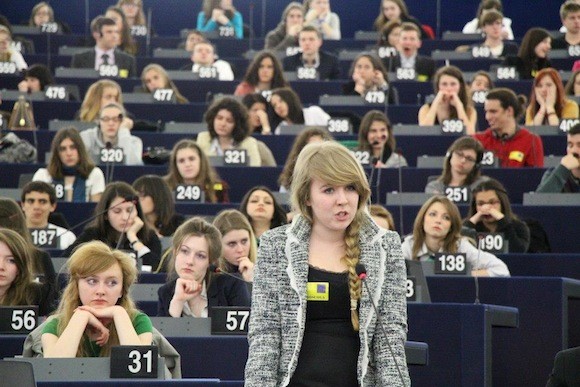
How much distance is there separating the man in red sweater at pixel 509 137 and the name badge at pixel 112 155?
2.51 meters

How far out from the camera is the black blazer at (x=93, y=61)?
1340 cm

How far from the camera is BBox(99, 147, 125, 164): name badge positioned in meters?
9.72

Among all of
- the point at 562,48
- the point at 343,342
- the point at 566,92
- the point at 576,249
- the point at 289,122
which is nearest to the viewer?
the point at 343,342

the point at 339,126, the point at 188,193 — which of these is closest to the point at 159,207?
the point at 188,193

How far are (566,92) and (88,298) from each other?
7357 mm

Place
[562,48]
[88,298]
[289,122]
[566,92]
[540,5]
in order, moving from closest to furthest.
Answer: [88,298] → [289,122] → [566,92] → [562,48] → [540,5]

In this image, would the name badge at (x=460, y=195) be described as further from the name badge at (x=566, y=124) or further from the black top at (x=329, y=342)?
the black top at (x=329, y=342)

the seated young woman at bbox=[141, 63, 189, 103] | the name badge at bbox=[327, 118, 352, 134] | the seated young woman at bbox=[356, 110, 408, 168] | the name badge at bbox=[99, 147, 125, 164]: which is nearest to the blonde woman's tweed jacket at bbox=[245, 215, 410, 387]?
the seated young woman at bbox=[356, 110, 408, 168]

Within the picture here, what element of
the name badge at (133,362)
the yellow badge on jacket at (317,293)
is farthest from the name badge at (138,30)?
the yellow badge on jacket at (317,293)

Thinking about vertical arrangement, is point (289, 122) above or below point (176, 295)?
above

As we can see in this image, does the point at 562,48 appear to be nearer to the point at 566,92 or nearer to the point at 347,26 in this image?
the point at 566,92

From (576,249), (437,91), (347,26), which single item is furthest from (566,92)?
(347,26)

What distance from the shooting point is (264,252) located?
12.1ft

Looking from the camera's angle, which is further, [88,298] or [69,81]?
[69,81]
